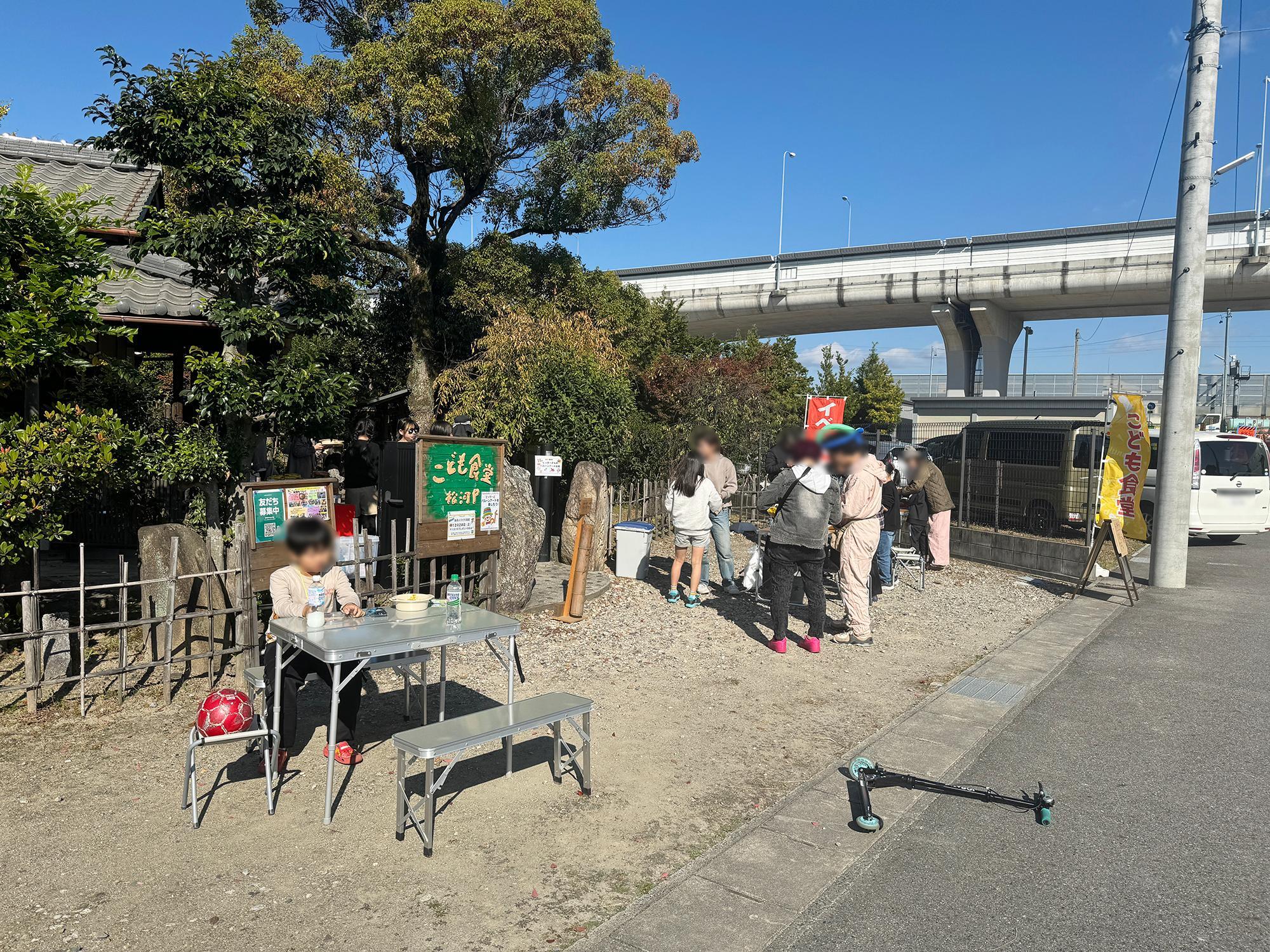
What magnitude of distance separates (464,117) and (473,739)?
12301 mm

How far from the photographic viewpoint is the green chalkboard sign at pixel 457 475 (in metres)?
7.22

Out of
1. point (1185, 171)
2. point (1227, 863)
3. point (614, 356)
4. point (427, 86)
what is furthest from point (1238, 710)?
point (427, 86)

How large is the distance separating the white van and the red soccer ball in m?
14.7

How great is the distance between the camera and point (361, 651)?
159 inches

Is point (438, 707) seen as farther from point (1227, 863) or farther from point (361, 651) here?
point (1227, 863)

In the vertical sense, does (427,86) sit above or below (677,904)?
above

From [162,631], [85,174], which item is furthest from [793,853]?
[85,174]

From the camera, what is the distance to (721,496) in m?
8.94

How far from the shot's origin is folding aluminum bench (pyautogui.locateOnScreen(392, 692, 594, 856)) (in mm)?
3783

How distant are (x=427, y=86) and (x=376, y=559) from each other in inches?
371

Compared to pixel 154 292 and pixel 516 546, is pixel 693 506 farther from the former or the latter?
pixel 154 292

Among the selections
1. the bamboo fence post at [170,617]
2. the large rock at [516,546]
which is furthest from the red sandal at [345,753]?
the large rock at [516,546]

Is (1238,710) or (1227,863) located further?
(1238,710)

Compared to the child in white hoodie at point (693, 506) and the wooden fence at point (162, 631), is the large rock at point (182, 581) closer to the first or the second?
the wooden fence at point (162, 631)
